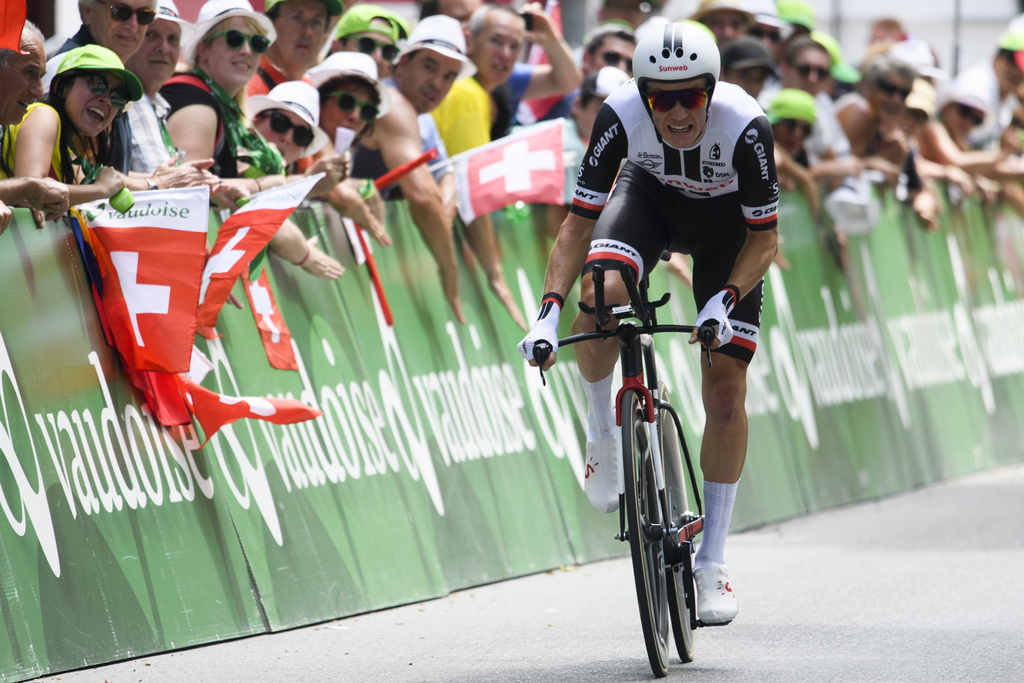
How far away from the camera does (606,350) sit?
6098 mm

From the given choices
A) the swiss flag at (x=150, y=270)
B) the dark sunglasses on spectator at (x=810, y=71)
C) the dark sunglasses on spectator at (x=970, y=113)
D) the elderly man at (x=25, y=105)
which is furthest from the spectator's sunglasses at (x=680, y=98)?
the dark sunglasses on spectator at (x=970, y=113)

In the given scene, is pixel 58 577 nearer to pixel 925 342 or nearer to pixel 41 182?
pixel 41 182

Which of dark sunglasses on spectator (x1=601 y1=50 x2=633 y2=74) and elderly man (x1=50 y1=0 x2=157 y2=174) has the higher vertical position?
dark sunglasses on spectator (x1=601 y1=50 x2=633 y2=74)

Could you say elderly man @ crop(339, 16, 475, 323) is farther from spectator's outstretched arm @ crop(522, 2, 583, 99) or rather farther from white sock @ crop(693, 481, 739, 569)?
white sock @ crop(693, 481, 739, 569)

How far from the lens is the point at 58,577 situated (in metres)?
5.77

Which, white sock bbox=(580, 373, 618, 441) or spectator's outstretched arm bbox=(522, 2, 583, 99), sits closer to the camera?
white sock bbox=(580, 373, 618, 441)

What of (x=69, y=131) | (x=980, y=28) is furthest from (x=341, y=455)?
(x=980, y=28)

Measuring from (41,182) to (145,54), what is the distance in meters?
1.43

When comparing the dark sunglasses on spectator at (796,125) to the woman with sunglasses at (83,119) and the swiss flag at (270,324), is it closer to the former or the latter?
the swiss flag at (270,324)

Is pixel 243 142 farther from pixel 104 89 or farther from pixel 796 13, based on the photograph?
pixel 796 13

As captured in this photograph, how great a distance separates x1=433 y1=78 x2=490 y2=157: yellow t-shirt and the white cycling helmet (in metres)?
3.54

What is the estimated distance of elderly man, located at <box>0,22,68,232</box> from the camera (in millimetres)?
5945

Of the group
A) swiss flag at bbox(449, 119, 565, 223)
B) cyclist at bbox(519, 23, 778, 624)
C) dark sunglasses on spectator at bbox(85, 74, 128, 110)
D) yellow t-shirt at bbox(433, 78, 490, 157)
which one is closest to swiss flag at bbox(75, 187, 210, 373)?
dark sunglasses on spectator at bbox(85, 74, 128, 110)

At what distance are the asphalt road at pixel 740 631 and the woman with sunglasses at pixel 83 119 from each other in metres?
1.97
